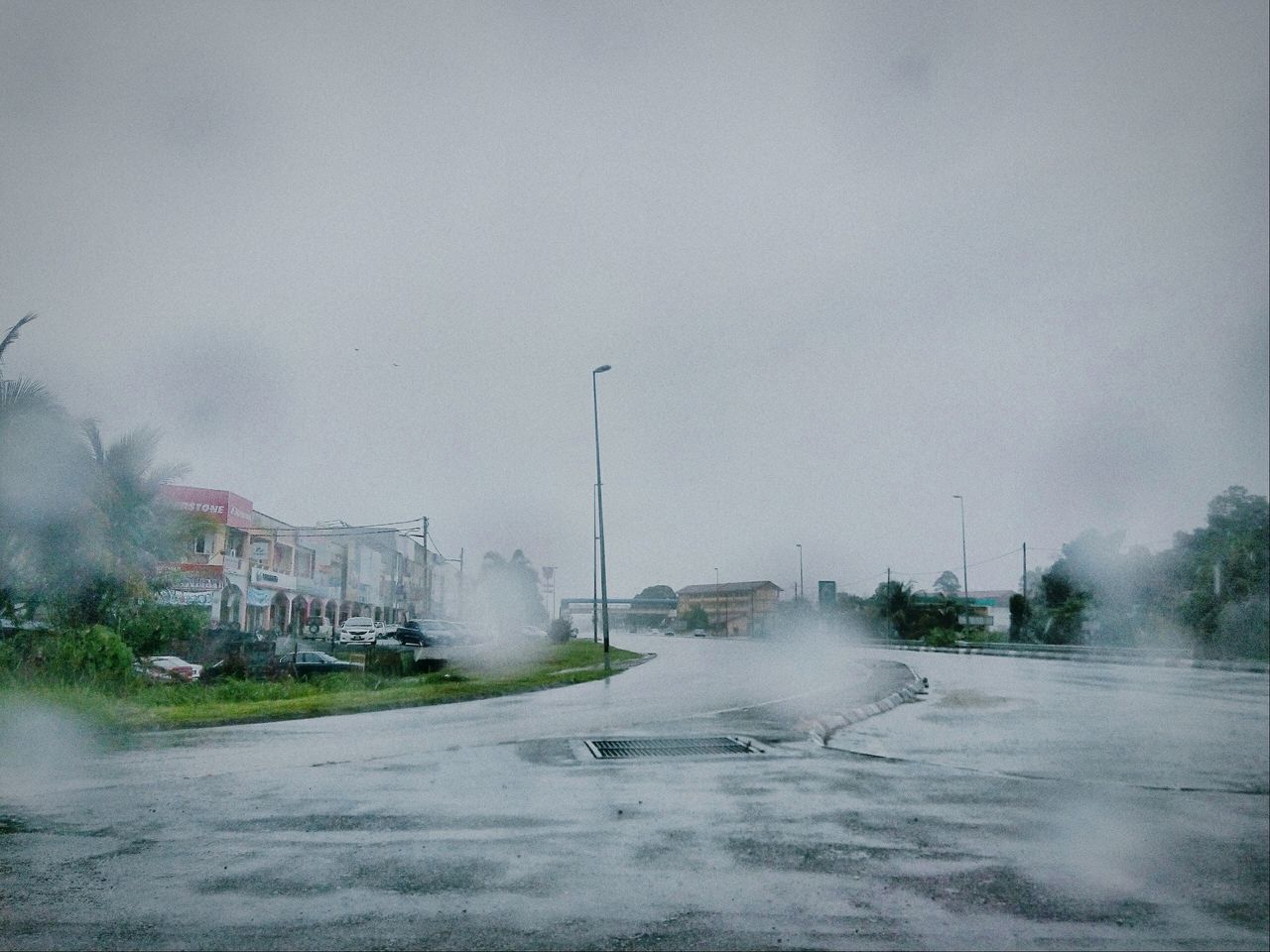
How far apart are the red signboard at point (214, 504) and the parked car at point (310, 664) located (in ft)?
13.1

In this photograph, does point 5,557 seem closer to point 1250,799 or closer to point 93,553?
point 93,553

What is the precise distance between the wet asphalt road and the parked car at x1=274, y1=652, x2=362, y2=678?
208 centimetres

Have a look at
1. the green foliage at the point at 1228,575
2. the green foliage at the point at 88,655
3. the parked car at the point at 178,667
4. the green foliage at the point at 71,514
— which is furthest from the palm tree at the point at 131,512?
the green foliage at the point at 1228,575

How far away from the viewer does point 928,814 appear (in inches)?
186

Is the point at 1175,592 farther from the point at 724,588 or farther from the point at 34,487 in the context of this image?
the point at 34,487

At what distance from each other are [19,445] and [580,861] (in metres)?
3.47

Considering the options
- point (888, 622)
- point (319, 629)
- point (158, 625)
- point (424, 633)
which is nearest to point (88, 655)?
point (158, 625)

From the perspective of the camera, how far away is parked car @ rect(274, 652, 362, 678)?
1011 cm

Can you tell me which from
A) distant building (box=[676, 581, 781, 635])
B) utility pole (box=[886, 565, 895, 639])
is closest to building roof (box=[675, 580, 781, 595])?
distant building (box=[676, 581, 781, 635])

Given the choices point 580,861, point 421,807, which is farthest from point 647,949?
point 421,807

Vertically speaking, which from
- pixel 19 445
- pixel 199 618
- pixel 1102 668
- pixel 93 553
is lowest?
pixel 1102 668

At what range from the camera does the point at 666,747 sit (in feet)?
23.3

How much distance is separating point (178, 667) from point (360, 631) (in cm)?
318

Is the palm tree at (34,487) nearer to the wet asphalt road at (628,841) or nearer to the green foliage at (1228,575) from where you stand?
the wet asphalt road at (628,841)
